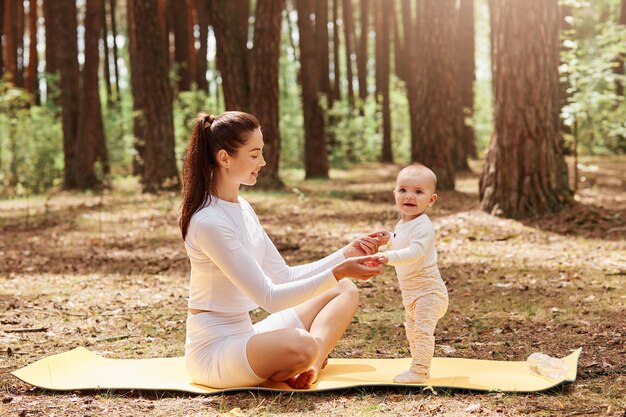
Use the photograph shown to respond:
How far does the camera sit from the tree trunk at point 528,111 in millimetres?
10188

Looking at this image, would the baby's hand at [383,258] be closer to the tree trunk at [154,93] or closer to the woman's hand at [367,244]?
the woman's hand at [367,244]

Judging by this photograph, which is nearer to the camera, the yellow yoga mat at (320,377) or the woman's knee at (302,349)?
the woman's knee at (302,349)

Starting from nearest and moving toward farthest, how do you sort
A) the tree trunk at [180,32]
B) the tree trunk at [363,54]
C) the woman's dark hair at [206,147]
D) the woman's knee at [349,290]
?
1. the woman's dark hair at [206,147]
2. the woman's knee at [349,290]
3. the tree trunk at [180,32]
4. the tree trunk at [363,54]

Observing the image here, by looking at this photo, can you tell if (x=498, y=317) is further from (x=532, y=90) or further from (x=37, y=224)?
(x=37, y=224)

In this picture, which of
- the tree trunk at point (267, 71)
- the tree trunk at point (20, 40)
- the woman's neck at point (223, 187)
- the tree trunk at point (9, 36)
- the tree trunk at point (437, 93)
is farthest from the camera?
the tree trunk at point (20, 40)

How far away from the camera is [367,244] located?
4.43 meters

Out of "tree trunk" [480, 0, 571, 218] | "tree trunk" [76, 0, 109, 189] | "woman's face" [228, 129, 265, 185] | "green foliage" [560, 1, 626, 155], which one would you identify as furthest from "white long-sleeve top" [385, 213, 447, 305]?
"tree trunk" [76, 0, 109, 189]

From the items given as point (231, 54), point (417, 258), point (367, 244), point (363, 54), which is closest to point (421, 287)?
point (417, 258)

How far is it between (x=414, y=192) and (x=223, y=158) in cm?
109

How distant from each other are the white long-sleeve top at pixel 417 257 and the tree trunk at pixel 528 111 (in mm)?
6222

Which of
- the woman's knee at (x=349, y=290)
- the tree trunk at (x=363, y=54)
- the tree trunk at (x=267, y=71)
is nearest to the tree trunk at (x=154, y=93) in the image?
the tree trunk at (x=267, y=71)

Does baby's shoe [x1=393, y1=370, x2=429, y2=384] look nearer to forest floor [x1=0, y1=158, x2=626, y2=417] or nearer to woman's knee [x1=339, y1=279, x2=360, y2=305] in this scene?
forest floor [x1=0, y1=158, x2=626, y2=417]

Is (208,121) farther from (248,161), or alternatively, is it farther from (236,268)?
(236,268)

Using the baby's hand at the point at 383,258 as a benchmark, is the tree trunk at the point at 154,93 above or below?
above
